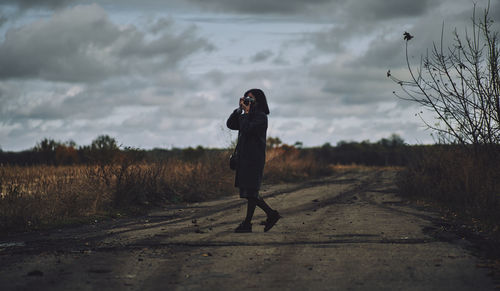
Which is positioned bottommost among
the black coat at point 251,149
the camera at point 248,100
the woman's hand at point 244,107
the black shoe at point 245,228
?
the black shoe at point 245,228

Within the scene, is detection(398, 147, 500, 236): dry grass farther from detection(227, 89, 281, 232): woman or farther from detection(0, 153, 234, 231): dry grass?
detection(0, 153, 234, 231): dry grass

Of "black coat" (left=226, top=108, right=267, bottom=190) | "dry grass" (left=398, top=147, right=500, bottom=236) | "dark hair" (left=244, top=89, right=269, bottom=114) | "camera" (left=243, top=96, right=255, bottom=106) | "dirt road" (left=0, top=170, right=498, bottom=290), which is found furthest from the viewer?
"dry grass" (left=398, top=147, right=500, bottom=236)

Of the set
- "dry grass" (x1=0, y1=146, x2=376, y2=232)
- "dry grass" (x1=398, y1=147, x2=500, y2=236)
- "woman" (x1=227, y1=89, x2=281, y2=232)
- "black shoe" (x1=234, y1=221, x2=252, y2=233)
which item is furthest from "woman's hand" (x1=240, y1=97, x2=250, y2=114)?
"dry grass" (x1=398, y1=147, x2=500, y2=236)

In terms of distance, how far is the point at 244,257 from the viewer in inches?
248

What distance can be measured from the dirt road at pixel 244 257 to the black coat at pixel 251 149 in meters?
0.96

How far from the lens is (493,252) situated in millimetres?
6547

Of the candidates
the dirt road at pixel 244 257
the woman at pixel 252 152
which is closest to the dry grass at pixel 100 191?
the dirt road at pixel 244 257

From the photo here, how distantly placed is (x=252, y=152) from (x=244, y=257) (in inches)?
105

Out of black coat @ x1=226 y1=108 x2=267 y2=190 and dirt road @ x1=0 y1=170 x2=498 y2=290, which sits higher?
black coat @ x1=226 y1=108 x2=267 y2=190

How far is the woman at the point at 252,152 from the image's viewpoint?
27.8 ft

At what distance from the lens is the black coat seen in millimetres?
8453

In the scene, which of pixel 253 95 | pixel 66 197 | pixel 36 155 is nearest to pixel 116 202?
pixel 66 197

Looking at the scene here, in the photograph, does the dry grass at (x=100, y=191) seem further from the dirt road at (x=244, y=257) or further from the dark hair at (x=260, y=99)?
the dark hair at (x=260, y=99)

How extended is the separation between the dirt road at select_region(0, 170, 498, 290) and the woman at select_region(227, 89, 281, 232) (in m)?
0.39
